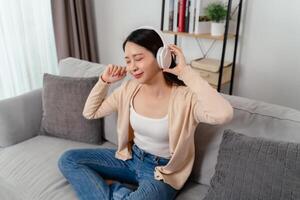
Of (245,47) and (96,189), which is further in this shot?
(245,47)

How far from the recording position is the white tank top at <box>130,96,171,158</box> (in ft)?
3.82

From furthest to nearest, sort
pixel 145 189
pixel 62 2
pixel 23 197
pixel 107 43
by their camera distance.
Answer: pixel 107 43
pixel 62 2
pixel 23 197
pixel 145 189

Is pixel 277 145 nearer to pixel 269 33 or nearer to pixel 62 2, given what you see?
pixel 269 33

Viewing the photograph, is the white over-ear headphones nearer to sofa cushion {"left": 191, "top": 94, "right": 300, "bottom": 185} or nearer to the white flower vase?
sofa cushion {"left": 191, "top": 94, "right": 300, "bottom": 185}

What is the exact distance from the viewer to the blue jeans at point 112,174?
1111 mm

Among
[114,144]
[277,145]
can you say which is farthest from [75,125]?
[277,145]

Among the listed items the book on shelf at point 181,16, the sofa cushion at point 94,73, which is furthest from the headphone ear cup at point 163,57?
the book on shelf at point 181,16

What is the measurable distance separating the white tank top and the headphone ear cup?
0.73ft

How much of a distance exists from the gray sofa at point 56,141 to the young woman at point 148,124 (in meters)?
0.09

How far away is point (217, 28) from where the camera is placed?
189 centimetres

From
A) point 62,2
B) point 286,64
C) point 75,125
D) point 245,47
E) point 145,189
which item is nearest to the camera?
point 145,189

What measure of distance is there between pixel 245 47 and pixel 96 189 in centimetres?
147

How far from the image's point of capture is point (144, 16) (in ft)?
8.25

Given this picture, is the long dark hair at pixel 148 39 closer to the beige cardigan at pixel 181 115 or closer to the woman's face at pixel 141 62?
the woman's face at pixel 141 62
